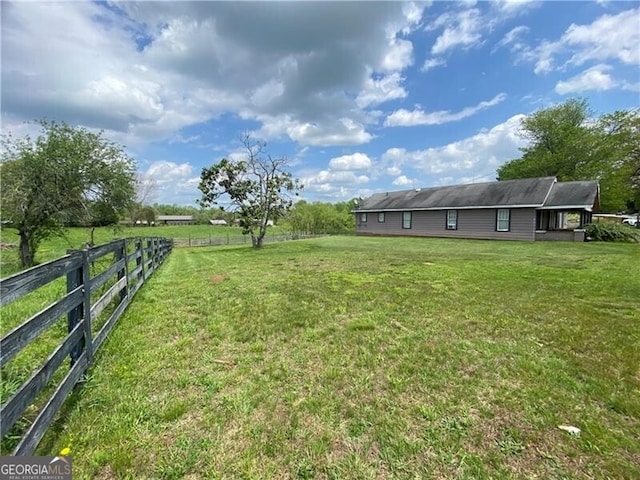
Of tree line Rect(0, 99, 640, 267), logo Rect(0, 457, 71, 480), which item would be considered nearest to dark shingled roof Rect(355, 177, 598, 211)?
tree line Rect(0, 99, 640, 267)

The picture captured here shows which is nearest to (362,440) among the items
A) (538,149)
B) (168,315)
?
(168,315)

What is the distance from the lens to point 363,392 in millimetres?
2611

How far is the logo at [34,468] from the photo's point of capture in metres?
1.64

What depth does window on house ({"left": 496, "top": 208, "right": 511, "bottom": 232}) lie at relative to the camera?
1888 cm

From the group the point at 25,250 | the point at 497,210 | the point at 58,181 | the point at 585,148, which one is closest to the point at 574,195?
the point at 497,210

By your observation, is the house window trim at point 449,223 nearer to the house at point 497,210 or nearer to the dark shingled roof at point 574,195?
the house at point 497,210

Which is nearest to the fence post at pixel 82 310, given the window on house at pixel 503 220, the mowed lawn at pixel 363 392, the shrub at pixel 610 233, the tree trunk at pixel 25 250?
the mowed lawn at pixel 363 392

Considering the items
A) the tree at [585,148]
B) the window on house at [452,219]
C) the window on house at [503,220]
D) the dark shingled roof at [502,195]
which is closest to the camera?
the dark shingled roof at [502,195]

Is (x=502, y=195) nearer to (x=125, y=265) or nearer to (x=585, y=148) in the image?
(x=585, y=148)

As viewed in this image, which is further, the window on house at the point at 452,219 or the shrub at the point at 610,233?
the window on house at the point at 452,219

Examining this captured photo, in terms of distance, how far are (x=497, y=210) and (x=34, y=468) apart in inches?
864

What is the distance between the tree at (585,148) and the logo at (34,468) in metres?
35.9

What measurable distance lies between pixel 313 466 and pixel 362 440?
0.39 meters

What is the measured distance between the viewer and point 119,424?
217 centimetres
